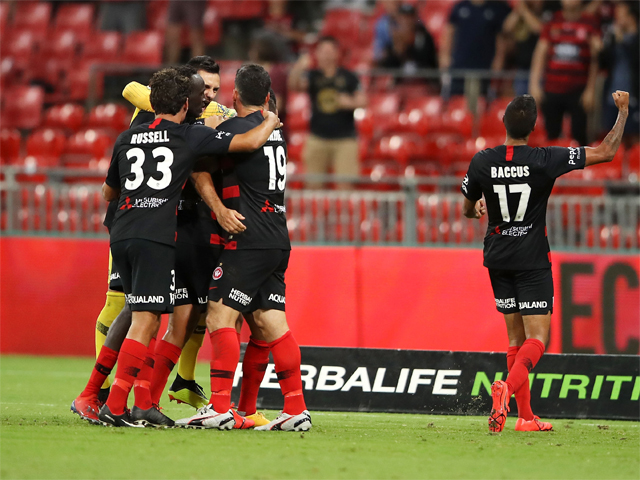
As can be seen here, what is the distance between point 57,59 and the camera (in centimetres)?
1803

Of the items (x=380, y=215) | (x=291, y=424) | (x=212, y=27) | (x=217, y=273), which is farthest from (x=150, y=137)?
(x=212, y=27)

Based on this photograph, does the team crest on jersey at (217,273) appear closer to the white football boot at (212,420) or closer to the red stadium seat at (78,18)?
the white football boot at (212,420)

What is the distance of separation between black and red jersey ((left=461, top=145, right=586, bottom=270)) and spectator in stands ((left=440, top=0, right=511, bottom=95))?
8.57 m

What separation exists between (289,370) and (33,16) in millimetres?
14498

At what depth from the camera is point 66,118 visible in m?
16.0

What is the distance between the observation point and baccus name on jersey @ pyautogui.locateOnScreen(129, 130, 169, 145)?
628cm

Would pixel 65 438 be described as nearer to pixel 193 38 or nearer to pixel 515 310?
pixel 515 310

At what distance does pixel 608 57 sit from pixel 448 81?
2417 mm

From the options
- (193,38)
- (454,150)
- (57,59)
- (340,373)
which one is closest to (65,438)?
(340,373)

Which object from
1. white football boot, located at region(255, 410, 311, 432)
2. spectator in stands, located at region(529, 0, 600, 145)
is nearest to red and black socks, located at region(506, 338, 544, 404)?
white football boot, located at region(255, 410, 311, 432)

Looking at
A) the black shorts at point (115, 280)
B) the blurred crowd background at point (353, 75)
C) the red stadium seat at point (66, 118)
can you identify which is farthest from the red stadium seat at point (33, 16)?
the black shorts at point (115, 280)

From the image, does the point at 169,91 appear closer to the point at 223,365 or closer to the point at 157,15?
the point at 223,365

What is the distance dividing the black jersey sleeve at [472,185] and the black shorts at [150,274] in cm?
218

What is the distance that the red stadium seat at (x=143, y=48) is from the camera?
56.3 ft
